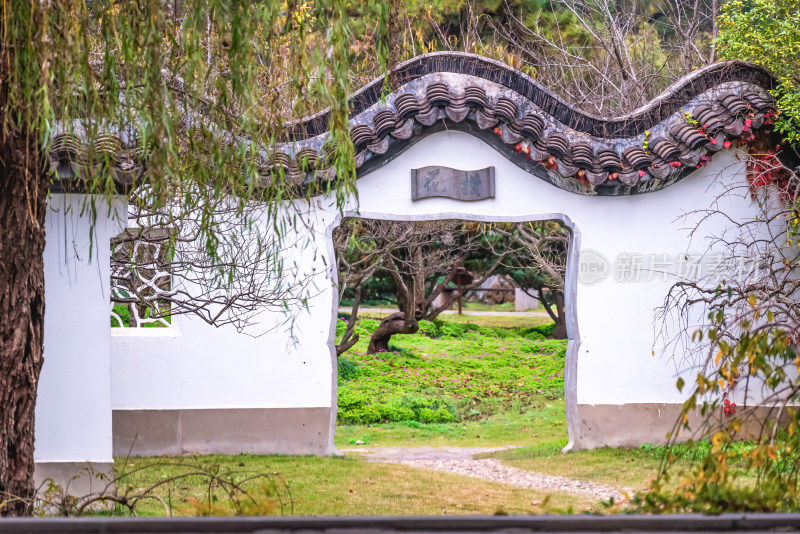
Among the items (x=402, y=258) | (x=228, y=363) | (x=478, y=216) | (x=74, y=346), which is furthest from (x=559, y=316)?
(x=74, y=346)

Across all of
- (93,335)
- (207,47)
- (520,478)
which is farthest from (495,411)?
(207,47)

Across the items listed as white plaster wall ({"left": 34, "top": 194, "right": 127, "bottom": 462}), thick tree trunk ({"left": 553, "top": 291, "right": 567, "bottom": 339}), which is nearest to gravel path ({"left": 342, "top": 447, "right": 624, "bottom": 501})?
white plaster wall ({"left": 34, "top": 194, "right": 127, "bottom": 462})

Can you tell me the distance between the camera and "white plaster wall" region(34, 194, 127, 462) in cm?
602

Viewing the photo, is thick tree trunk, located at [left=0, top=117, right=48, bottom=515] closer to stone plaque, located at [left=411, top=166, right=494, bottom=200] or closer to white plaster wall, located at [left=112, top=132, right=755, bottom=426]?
white plaster wall, located at [left=112, top=132, right=755, bottom=426]

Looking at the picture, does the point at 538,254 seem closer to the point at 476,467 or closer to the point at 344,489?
the point at 476,467

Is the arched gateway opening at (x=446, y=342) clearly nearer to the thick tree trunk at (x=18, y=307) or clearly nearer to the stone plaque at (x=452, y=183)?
the stone plaque at (x=452, y=183)

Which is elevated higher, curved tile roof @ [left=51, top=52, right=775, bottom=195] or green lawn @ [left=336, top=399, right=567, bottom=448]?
curved tile roof @ [left=51, top=52, right=775, bottom=195]

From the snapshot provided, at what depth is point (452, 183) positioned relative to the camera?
7.89 m

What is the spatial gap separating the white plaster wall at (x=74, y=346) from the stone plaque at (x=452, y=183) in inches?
105

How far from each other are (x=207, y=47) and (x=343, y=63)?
49.3 inches

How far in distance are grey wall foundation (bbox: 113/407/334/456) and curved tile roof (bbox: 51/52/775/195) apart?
79.4 inches

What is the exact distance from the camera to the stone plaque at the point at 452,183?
7.87 meters

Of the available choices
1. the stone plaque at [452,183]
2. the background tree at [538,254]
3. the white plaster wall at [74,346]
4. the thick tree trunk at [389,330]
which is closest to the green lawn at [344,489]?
the white plaster wall at [74,346]

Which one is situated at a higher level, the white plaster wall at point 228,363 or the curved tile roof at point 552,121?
the curved tile roof at point 552,121
